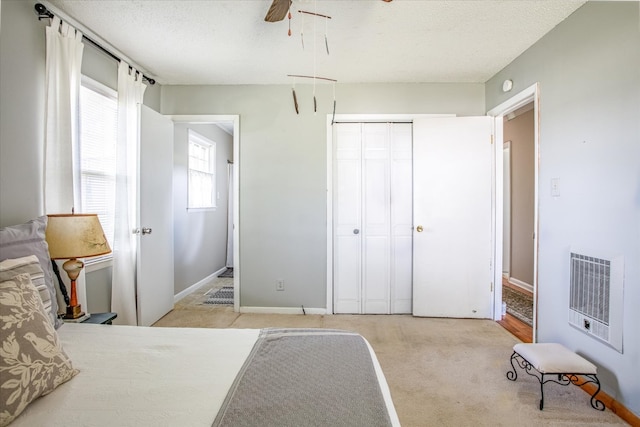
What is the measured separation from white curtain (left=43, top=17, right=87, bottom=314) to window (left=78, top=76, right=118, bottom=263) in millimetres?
169

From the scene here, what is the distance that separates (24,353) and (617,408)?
2.82 meters

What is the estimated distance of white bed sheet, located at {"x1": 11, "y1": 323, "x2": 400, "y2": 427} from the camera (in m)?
0.85

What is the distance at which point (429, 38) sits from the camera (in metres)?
2.31

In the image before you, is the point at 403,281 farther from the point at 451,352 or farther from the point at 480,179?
the point at 480,179

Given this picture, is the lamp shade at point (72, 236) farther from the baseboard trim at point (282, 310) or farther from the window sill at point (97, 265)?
the baseboard trim at point (282, 310)

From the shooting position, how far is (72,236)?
1725 millimetres

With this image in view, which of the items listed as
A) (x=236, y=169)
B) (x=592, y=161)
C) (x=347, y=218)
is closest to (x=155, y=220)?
(x=236, y=169)

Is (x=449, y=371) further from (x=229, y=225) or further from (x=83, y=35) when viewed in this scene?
(x=229, y=225)

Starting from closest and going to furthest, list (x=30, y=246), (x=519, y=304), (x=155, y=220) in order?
1. (x=30, y=246)
2. (x=155, y=220)
3. (x=519, y=304)

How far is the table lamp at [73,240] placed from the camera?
5.56 ft

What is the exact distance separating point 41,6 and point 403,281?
3.67 meters

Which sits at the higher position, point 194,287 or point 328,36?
point 328,36

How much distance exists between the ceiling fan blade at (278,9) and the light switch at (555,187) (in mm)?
2171

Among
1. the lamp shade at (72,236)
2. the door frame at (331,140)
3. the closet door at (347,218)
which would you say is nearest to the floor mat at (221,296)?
the door frame at (331,140)
